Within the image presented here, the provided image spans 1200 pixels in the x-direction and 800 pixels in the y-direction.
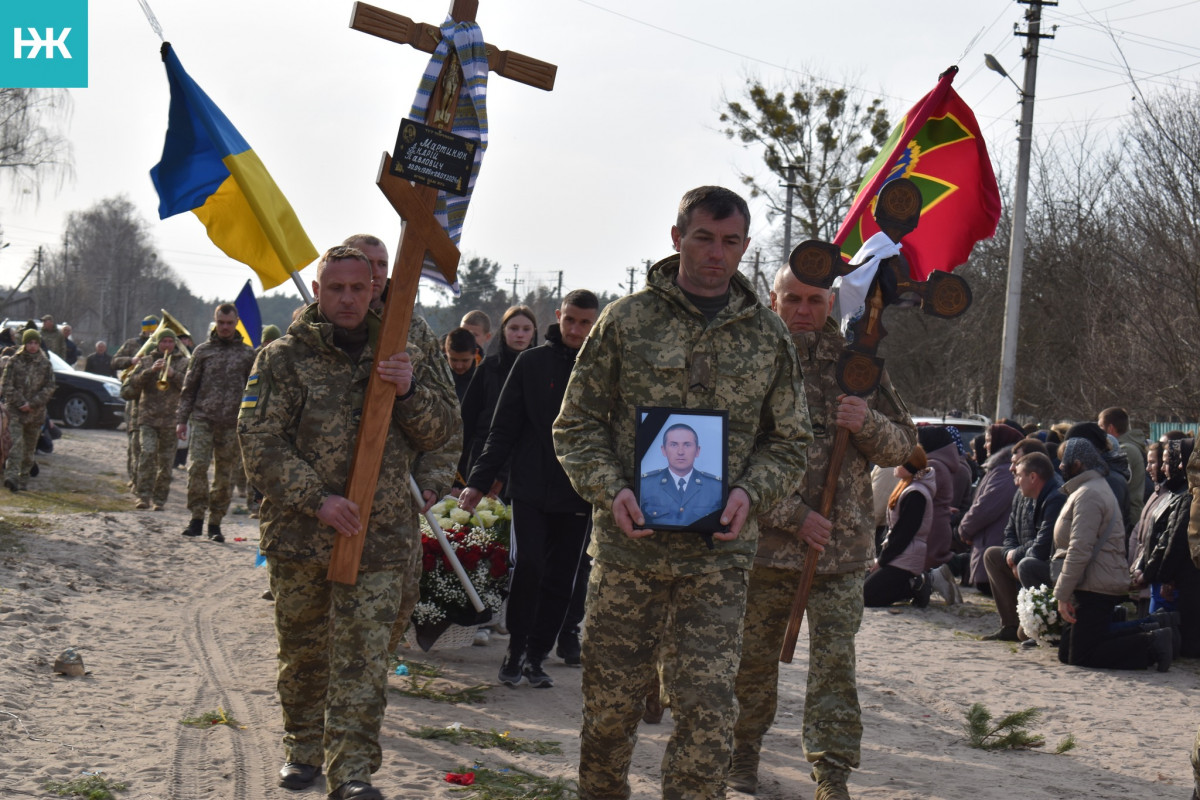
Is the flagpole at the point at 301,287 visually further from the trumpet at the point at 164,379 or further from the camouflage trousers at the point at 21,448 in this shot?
the camouflage trousers at the point at 21,448

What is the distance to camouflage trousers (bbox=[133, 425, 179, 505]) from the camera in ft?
50.0

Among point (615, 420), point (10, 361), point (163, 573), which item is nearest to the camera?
point (615, 420)

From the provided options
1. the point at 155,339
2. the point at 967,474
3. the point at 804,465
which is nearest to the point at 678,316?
the point at 804,465

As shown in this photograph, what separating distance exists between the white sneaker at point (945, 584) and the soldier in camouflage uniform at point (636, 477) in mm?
8118

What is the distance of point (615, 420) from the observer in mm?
4332

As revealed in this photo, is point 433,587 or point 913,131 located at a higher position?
point 913,131

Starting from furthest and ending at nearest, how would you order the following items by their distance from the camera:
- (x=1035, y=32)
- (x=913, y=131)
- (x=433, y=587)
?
(x=1035, y=32), (x=433, y=587), (x=913, y=131)

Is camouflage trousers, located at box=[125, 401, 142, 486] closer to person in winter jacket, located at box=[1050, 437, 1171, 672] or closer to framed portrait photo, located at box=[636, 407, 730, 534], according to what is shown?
person in winter jacket, located at box=[1050, 437, 1171, 672]

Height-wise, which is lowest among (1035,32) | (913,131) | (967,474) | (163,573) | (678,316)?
(163,573)

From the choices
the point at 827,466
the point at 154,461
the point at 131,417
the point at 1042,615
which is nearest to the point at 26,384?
the point at 131,417

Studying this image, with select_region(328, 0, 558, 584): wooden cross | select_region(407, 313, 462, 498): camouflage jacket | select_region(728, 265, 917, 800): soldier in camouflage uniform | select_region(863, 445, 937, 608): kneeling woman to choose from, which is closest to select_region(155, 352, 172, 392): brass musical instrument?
select_region(863, 445, 937, 608): kneeling woman

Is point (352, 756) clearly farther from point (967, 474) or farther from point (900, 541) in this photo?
point (967, 474)

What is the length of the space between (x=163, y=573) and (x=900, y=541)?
6.65 metres

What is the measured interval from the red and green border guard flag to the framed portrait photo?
3321 millimetres
